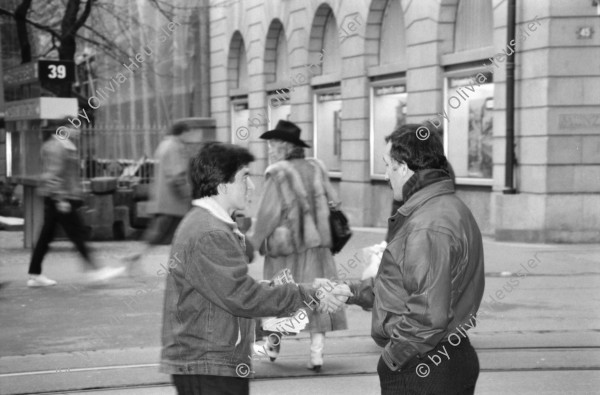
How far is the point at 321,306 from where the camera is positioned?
4.20m

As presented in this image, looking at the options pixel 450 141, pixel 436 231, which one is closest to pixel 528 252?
pixel 450 141

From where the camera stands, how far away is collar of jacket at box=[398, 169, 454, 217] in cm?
365

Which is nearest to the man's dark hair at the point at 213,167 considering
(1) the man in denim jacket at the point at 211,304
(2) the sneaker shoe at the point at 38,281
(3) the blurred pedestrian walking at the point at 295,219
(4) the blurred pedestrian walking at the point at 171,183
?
(1) the man in denim jacket at the point at 211,304

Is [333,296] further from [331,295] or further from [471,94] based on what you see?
[471,94]

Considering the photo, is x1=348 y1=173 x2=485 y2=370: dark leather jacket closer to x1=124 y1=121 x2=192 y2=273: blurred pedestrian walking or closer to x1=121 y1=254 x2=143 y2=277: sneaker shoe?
x1=124 y1=121 x2=192 y2=273: blurred pedestrian walking

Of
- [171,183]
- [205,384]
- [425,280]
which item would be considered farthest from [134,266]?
[425,280]

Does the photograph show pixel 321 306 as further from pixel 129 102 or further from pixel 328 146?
pixel 129 102

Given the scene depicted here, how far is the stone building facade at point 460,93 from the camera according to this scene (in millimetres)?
14938

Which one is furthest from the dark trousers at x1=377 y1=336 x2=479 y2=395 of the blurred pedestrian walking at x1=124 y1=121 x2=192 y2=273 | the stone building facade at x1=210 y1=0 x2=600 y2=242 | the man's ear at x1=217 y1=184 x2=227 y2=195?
the stone building facade at x1=210 y1=0 x2=600 y2=242

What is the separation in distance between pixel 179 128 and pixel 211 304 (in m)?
6.47

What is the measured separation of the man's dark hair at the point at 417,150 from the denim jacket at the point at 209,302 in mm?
718

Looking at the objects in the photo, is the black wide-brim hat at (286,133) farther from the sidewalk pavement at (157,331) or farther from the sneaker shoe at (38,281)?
the sneaker shoe at (38,281)

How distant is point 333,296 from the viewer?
4.18 m

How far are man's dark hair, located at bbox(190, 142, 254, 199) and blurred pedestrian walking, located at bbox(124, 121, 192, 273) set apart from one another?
595 cm
